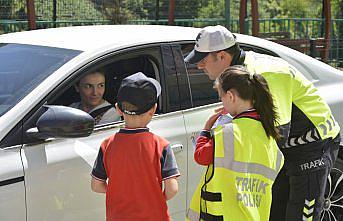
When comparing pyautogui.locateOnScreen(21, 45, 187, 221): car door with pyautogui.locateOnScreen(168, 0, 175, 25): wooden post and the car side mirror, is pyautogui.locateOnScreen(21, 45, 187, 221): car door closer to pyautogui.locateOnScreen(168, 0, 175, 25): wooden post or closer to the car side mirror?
the car side mirror

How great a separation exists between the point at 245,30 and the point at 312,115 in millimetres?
11046

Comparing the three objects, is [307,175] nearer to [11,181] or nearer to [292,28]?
[11,181]

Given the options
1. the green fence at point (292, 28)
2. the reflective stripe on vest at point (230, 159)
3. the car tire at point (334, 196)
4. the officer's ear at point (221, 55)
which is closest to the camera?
the reflective stripe on vest at point (230, 159)

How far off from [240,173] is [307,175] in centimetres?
76

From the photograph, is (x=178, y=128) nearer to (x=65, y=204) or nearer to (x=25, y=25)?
(x=65, y=204)

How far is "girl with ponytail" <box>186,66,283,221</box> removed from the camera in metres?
2.79

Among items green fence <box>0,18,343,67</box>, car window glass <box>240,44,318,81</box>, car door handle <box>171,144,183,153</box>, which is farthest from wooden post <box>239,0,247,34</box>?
car door handle <box>171,144,183,153</box>

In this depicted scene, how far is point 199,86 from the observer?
3891 millimetres

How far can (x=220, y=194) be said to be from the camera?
2838 mm

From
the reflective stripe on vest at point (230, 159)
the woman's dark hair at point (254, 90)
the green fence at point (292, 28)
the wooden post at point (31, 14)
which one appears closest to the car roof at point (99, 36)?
the woman's dark hair at point (254, 90)

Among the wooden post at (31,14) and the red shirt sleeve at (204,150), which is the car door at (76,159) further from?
the wooden post at (31,14)

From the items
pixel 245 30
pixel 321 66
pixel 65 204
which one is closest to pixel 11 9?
pixel 245 30

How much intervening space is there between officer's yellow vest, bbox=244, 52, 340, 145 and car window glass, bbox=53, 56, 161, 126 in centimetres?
76

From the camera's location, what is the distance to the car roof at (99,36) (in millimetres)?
3551
